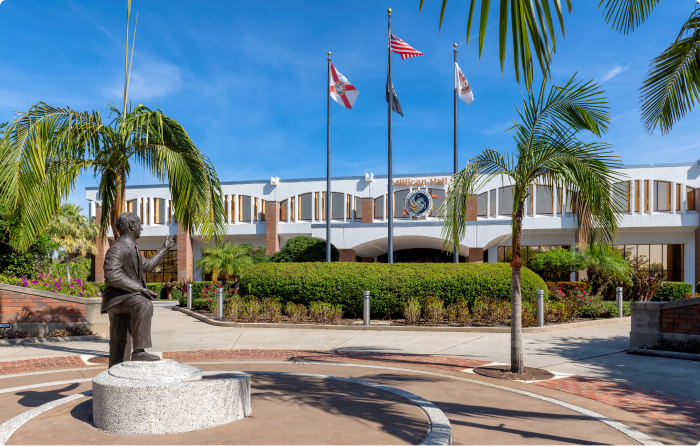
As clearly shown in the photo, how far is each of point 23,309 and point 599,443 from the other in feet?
40.1

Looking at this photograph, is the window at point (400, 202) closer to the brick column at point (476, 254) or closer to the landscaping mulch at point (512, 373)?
the brick column at point (476, 254)

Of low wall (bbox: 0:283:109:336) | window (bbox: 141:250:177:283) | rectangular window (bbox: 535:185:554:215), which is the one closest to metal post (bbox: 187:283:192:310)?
low wall (bbox: 0:283:109:336)

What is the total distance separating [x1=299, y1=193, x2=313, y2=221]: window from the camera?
121ft

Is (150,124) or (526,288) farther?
(526,288)

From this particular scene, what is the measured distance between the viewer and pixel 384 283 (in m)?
15.1

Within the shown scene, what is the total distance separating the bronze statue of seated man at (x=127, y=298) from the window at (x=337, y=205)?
30.1 m

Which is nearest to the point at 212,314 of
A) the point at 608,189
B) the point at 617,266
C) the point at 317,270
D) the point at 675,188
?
the point at 317,270

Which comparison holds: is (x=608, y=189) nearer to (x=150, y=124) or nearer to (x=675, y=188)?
(x=150, y=124)

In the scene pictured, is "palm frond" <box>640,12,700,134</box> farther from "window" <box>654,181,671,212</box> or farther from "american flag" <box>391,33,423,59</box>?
"window" <box>654,181,671,212</box>

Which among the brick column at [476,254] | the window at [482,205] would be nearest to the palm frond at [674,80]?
the brick column at [476,254]

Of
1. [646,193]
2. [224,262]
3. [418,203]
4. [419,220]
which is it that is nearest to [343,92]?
[418,203]

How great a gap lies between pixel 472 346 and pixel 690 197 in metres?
26.8

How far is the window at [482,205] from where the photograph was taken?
109ft

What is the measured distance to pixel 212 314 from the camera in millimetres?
17656
